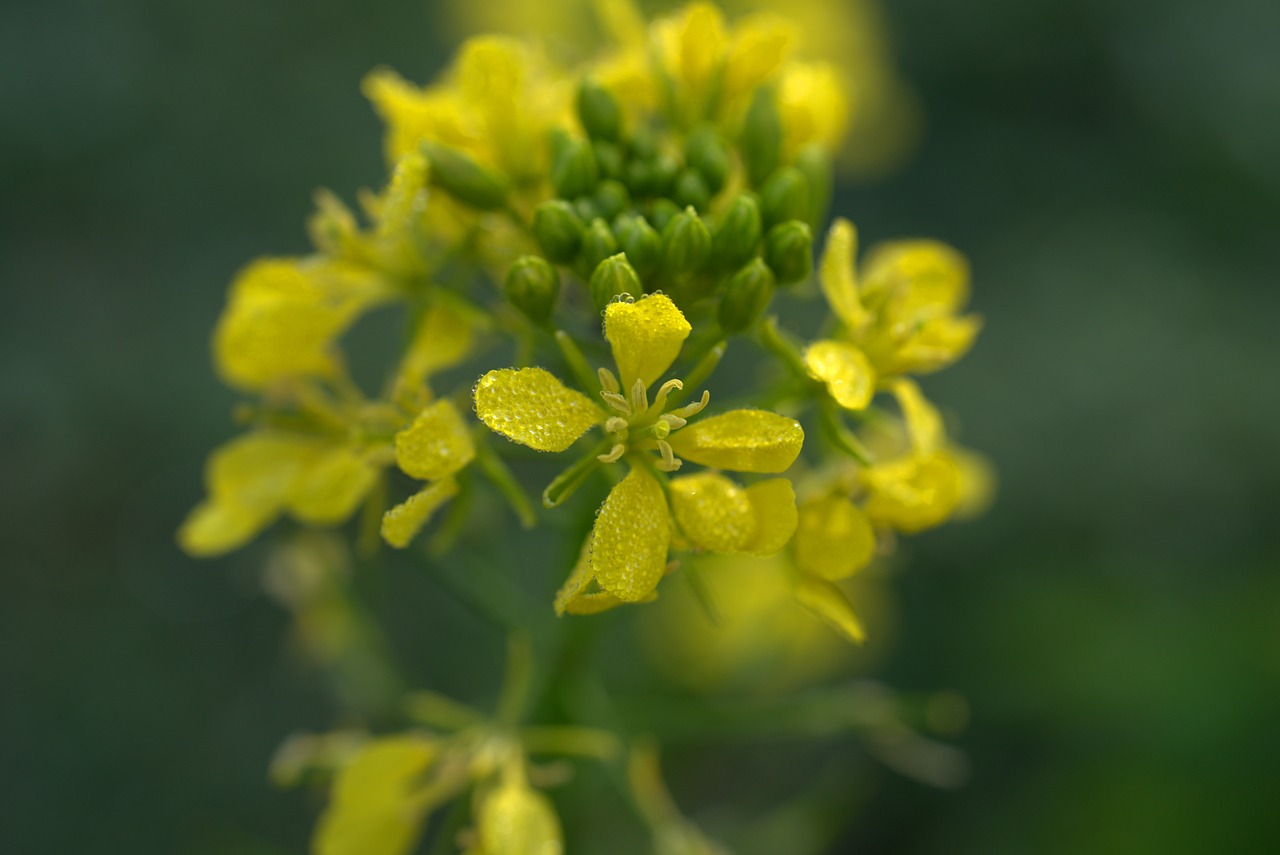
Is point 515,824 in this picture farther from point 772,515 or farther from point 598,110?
point 598,110

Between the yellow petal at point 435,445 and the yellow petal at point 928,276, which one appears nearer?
the yellow petal at point 435,445

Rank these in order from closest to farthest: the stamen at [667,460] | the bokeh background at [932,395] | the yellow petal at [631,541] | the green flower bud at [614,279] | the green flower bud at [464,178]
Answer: the yellow petal at [631,541]
the stamen at [667,460]
the green flower bud at [614,279]
the green flower bud at [464,178]
the bokeh background at [932,395]

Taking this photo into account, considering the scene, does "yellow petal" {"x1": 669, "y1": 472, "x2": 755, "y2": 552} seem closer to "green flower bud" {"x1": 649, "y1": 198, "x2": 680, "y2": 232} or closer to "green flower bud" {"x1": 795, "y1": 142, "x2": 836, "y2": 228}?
"green flower bud" {"x1": 649, "y1": 198, "x2": 680, "y2": 232}

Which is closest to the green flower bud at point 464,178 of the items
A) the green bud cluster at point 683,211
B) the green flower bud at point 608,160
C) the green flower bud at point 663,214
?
the green bud cluster at point 683,211

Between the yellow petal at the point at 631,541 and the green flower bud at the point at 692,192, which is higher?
the green flower bud at the point at 692,192

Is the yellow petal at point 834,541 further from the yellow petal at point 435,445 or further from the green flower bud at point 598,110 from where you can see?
the green flower bud at point 598,110

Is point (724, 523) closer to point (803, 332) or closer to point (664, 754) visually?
point (664, 754)

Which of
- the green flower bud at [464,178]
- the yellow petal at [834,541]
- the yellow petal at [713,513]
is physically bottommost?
the yellow petal at [834,541]

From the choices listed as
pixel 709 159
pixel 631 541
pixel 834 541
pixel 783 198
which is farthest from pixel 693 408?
pixel 709 159
